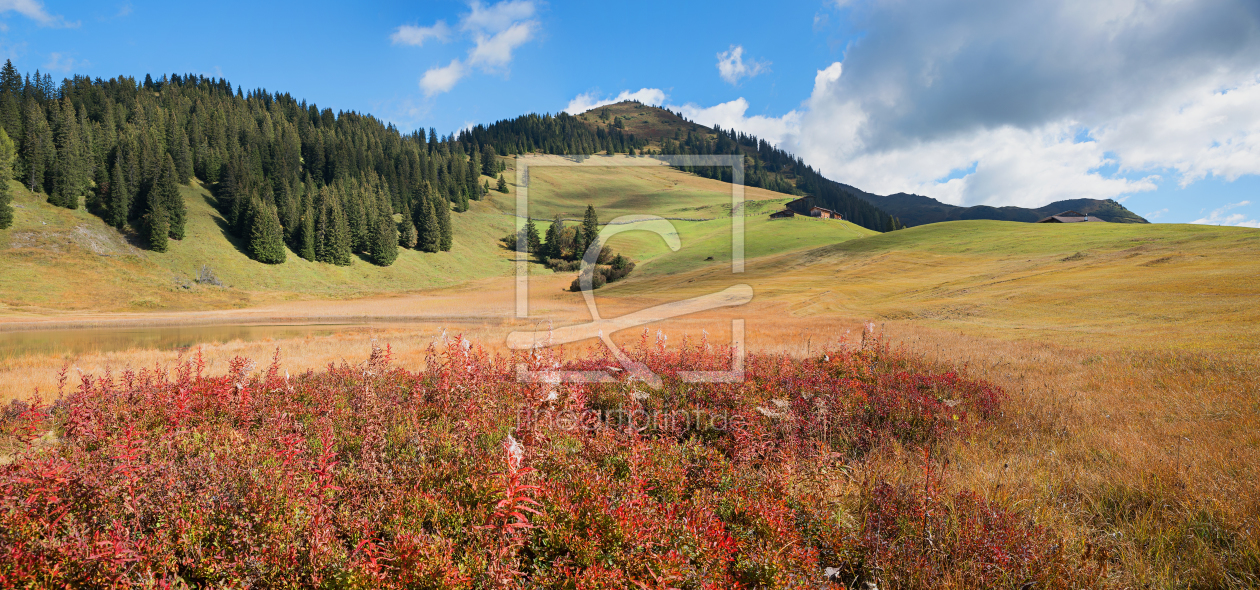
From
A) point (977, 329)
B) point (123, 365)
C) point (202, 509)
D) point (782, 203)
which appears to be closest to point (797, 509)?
point (202, 509)

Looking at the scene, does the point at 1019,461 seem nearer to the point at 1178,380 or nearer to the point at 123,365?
the point at 1178,380

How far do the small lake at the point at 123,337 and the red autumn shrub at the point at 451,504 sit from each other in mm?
20940

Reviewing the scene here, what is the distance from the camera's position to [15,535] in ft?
10.9

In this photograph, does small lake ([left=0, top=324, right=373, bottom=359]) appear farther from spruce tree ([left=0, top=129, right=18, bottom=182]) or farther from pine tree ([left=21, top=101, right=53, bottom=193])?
A: pine tree ([left=21, top=101, right=53, bottom=193])

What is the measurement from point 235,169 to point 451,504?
106 metres

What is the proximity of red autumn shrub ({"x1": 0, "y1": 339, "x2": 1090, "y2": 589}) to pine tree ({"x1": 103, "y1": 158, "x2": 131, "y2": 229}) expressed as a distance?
268ft

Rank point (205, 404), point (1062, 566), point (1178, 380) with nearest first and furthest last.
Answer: point (1062, 566) → point (205, 404) → point (1178, 380)

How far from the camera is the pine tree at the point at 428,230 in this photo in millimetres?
102438

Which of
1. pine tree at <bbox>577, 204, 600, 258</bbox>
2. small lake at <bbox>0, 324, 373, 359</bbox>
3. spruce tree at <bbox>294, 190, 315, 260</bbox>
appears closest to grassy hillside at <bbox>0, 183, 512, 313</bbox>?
spruce tree at <bbox>294, 190, 315, 260</bbox>

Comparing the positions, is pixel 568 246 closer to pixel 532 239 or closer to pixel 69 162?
pixel 532 239

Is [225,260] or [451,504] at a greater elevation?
[225,260]

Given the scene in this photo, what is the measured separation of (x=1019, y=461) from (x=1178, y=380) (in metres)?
6.98

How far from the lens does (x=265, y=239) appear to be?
7281 centimetres

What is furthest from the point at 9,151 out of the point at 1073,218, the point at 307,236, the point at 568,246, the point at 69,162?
the point at 1073,218
